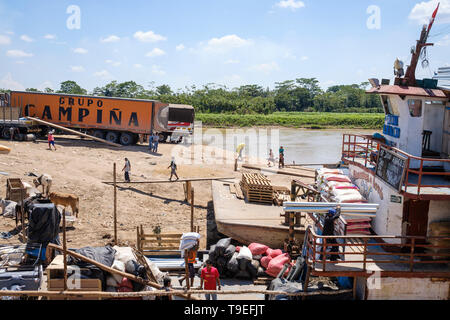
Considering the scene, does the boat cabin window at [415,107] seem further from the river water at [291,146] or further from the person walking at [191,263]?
the river water at [291,146]

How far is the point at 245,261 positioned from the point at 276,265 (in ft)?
2.92

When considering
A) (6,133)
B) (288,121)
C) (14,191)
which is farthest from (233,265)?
(288,121)

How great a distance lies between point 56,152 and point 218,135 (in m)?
27.1

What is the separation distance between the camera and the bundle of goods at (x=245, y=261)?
11.8 m

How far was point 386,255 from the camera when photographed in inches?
393

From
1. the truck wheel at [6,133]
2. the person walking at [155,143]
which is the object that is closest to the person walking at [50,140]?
the truck wheel at [6,133]

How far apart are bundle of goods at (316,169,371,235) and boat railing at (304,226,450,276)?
19.0 inches

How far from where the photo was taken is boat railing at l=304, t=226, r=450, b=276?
902 centimetres

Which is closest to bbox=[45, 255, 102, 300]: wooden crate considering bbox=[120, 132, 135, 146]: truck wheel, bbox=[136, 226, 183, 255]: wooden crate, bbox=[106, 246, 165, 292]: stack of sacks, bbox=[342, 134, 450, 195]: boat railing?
bbox=[106, 246, 165, 292]: stack of sacks

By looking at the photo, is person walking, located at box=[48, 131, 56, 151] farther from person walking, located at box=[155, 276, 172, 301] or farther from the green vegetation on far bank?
the green vegetation on far bank

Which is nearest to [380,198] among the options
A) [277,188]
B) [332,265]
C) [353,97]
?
[332,265]

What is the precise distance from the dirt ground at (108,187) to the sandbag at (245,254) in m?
3.24

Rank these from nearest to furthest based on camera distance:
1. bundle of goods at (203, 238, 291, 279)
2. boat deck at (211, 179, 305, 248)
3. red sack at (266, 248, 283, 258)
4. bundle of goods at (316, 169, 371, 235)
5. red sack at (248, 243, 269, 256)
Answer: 1. bundle of goods at (316, 169, 371, 235)
2. bundle of goods at (203, 238, 291, 279)
3. red sack at (266, 248, 283, 258)
4. red sack at (248, 243, 269, 256)
5. boat deck at (211, 179, 305, 248)

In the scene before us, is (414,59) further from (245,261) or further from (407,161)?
(245,261)
